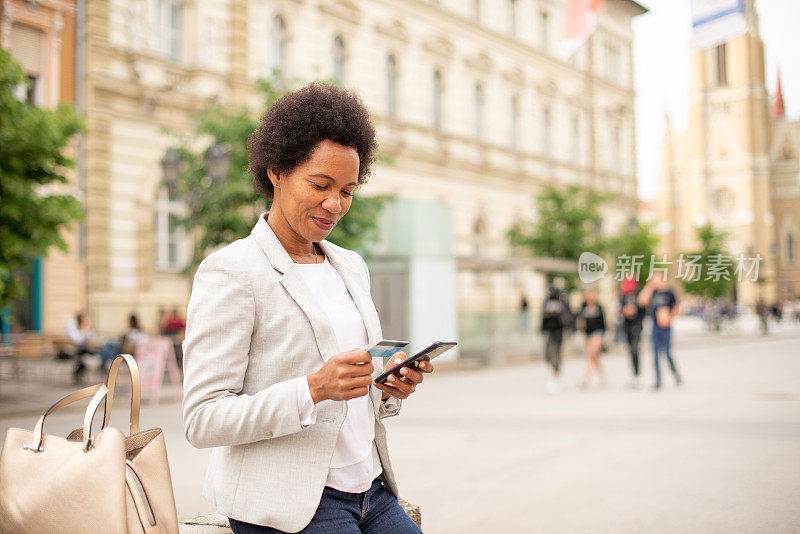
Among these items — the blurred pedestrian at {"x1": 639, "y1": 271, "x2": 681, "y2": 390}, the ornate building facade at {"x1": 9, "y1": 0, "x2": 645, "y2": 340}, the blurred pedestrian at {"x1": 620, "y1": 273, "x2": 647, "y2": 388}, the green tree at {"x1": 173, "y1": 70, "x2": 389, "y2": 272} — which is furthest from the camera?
the ornate building facade at {"x1": 9, "y1": 0, "x2": 645, "y2": 340}

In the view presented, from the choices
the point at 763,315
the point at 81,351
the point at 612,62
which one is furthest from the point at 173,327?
the point at 612,62

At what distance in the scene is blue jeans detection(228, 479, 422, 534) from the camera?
2.22 metres

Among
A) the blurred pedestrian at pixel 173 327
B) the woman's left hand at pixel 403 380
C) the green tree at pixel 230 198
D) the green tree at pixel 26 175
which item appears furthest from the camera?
the blurred pedestrian at pixel 173 327

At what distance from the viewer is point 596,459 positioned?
7.20 m

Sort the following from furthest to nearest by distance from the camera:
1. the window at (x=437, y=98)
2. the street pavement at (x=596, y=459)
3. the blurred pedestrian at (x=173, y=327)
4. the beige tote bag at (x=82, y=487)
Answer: the window at (x=437, y=98) < the blurred pedestrian at (x=173, y=327) < the street pavement at (x=596, y=459) < the beige tote bag at (x=82, y=487)

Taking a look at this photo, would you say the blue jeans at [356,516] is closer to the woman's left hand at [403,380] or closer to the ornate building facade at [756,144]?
the woman's left hand at [403,380]

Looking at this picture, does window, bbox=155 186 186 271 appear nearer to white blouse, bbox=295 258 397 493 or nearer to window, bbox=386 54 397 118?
window, bbox=386 54 397 118

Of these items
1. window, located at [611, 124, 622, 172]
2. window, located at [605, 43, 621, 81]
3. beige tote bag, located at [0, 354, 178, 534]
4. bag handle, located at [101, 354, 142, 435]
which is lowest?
beige tote bag, located at [0, 354, 178, 534]

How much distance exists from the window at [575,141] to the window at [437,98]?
9.76m

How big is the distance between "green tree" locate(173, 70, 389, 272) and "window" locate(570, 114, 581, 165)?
75.2ft

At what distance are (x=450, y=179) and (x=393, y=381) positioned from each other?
97.3 feet

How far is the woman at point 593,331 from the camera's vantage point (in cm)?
1427

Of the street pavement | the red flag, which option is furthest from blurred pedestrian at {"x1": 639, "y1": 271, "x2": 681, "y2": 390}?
the red flag

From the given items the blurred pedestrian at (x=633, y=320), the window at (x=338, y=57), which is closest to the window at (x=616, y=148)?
the window at (x=338, y=57)
